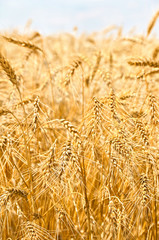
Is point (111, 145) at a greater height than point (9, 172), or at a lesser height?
greater

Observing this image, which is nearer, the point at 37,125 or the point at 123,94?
the point at 37,125

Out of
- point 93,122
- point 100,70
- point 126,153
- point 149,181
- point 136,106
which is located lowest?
point 149,181

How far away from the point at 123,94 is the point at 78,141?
2.35 ft

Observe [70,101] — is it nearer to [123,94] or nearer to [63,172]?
[123,94]

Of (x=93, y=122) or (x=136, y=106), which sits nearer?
(x=93, y=122)

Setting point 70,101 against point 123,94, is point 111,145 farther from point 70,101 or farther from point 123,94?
point 70,101

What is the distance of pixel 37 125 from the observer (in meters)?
1.35

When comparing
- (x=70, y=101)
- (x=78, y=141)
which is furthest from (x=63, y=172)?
(x=70, y=101)

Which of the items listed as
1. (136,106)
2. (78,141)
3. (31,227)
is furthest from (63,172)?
(136,106)

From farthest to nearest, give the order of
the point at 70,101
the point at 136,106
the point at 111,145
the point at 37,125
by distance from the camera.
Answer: the point at 70,101 → the point at 136,106 → the point at 37,125 → the point at 111,145

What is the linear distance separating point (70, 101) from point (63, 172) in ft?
5.37

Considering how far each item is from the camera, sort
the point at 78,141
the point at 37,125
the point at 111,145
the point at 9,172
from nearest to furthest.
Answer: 1. the point at 78,141
2. the point at 111,145
3. the point at 37,125
4. the point at 9,172

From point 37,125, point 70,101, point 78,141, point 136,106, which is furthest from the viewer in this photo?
point 70,101

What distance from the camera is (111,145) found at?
122cm
